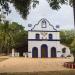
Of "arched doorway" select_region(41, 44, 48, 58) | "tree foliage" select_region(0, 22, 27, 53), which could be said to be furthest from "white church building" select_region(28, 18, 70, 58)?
"tree foliage" select_region(0, 22, 27, 53)

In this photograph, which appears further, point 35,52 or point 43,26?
point 43,26

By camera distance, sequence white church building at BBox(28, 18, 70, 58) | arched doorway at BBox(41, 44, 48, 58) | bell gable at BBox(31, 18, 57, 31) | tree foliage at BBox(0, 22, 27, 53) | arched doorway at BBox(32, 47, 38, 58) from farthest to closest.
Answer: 1. tree foliage at BBox(0, 22, 27, 53)
2. bell gable at BBox(31, 18, 57, 31)
3. white church building at BBox(28, 18, 70, 58)
4. arched doorway at BBox(41, 44, 48, 58)
5. arched doorway at BBox(32, 47, 38, 58)

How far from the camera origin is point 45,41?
5656cm

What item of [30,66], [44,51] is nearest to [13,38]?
[44,51]

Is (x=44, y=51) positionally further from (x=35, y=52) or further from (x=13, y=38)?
(x=13, y=38)

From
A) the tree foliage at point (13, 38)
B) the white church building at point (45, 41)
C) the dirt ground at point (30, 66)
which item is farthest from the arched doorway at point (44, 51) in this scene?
the dirt ground at point (30, 66)

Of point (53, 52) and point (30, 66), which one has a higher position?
point (53, 52)

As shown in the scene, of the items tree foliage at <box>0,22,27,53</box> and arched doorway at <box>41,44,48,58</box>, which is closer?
arched doorway at <box>41,44,48,58</box>

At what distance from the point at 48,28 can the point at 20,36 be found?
942 cm

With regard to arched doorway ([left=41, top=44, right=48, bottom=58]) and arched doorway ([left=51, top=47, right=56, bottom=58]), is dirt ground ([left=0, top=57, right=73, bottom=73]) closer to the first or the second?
arched doorway ([left=41, top=44, right=48, bottom=58])

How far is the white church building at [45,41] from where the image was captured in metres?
55.6

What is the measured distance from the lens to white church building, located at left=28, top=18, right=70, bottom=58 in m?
55.6

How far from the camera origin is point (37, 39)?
56375 mm

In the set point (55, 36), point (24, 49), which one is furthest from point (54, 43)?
point (24, 49)
